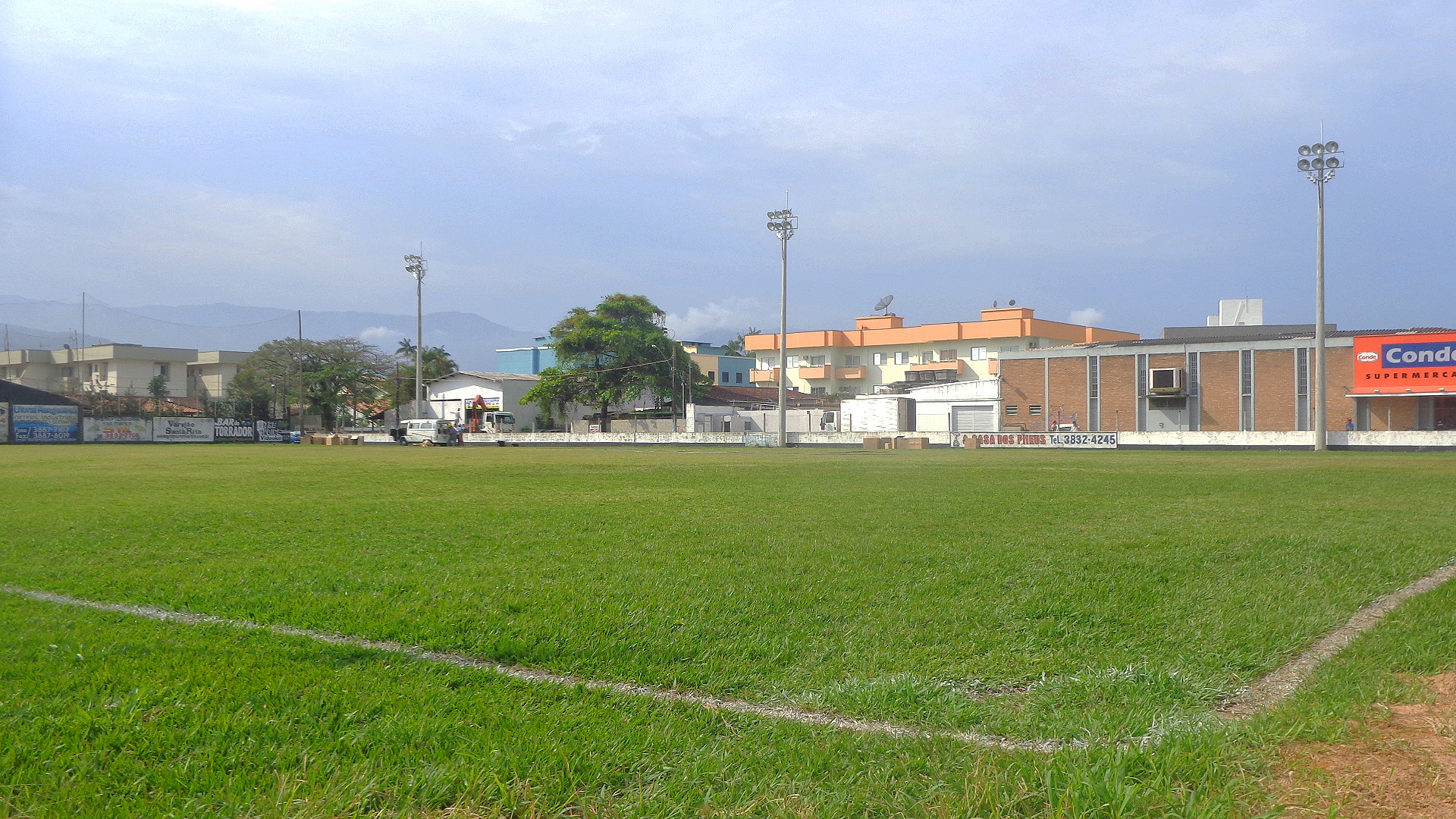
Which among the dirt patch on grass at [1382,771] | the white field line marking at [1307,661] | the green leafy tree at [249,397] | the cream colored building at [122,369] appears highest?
the cream colored building at [122,369]

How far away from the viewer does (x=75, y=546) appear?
9133mm

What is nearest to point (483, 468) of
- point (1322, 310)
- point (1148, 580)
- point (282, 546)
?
point (282, 546)

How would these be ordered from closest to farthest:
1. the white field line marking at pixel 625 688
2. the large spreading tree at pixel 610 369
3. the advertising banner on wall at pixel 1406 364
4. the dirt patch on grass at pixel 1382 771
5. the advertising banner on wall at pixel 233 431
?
1. the dirt patch on grass at pixel 1382 771
2. the white field line marking at pixel 625 688
3. the advertising banner on wall at pixel 1406 364
4. the advertising banner on wall at pixel 233 431
5. the large spreading tree at pixel 610 369

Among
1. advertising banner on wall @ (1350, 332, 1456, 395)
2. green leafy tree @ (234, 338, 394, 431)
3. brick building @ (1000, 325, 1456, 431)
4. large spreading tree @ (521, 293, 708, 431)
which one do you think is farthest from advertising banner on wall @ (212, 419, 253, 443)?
advertising banner on wall @ (1350, 332, 1456, 395)

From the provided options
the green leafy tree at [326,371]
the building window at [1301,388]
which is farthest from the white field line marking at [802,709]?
the green leafy tree at [326,371]

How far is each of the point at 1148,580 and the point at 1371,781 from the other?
427 centimetres

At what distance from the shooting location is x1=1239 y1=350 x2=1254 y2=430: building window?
5325 centimetres

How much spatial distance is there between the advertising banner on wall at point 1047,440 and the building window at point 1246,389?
10.8m

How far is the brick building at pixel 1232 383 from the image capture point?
48.9m

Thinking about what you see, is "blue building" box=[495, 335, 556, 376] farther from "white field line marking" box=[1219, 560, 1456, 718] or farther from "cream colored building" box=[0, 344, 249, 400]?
"white field line marking" box=[1219, 560, 1456, 718]

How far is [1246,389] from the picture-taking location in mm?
53406

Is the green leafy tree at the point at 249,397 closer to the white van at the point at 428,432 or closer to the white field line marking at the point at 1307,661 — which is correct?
the white van at the point at 428,432

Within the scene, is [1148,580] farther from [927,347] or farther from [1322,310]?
[927,347]

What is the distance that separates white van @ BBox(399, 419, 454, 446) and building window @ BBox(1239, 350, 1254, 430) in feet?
150
